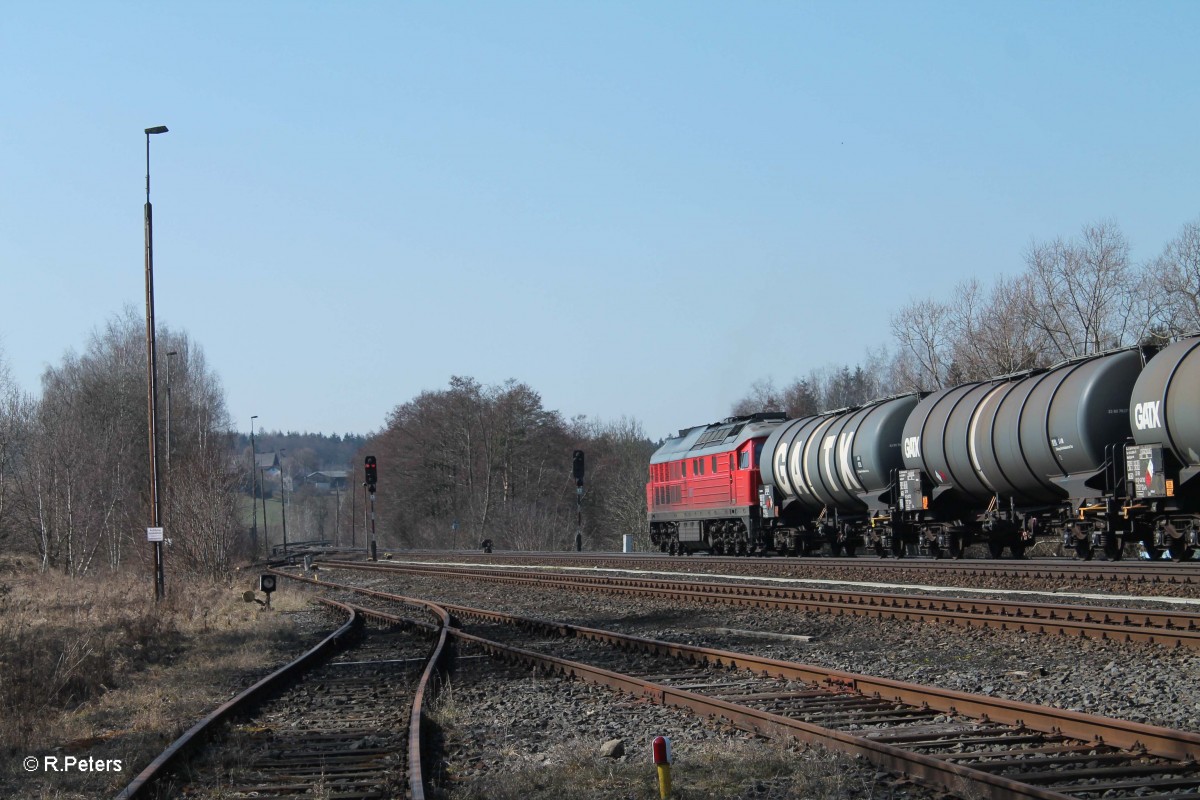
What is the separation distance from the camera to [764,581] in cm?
2259

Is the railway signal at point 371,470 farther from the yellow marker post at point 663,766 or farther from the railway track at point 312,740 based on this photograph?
the yellow marker post at point 663,766

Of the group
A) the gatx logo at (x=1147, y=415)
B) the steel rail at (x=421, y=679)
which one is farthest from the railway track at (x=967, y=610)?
the gatx logo at (x=1147, y=415)

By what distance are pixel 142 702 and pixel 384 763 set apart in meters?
4.66

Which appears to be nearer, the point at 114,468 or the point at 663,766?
the point at 663,766

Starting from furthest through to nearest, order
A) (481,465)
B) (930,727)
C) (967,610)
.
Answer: (481,465) → (967,610) → (930,727)

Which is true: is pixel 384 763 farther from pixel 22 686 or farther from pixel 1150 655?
pixel 1150 655

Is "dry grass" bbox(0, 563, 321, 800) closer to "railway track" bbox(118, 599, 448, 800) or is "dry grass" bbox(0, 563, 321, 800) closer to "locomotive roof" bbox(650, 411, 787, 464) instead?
"railway track" bbox(118, 599, 448, 800)

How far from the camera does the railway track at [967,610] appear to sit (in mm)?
11523

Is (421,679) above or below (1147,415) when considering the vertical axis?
below

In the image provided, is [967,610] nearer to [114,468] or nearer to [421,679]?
[421,679]

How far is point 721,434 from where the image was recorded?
113ft

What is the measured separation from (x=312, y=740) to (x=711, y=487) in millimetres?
26659

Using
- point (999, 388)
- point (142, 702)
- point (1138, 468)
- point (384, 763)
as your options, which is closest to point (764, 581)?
point (999, 388)

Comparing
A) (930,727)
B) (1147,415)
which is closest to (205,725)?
(930,727)
